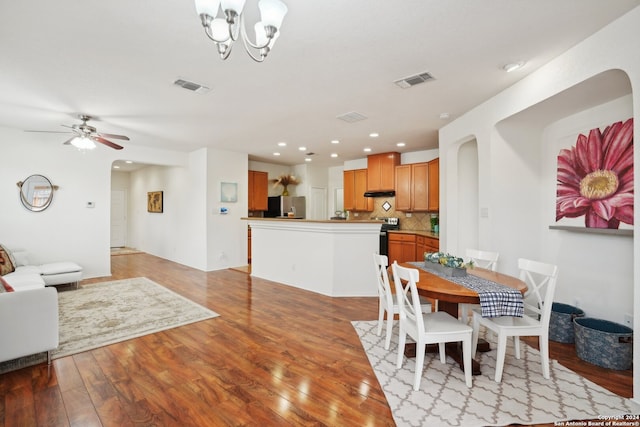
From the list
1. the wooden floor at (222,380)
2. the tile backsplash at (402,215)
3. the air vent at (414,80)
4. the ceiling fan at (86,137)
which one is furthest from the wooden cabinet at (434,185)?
the ceiling fan at (86,137)

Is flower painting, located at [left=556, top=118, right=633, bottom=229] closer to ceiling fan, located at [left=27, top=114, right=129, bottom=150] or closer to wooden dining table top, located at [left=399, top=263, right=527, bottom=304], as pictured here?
wooden dining table top, located at [left=399, top=263, right=527, bottom=304]

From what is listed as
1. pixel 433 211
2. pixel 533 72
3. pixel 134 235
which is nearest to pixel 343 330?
pixel 533 72

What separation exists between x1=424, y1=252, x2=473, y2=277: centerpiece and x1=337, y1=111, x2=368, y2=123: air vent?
2.24 m

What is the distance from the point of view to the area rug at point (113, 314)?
3.00 metres

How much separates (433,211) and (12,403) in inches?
244

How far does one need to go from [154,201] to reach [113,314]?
5354 mm

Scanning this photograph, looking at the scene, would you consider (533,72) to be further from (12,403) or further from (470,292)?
(12,403)

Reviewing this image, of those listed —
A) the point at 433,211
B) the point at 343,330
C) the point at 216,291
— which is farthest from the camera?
the point at 433,211

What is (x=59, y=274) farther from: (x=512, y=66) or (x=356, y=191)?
(x=512, y=66)

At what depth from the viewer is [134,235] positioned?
974 cm

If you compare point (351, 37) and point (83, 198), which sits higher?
point (351, 37)

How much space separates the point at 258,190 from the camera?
766 cm

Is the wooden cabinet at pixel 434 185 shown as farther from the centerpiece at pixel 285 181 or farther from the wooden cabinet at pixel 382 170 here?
the centerpiece at pixel 285 181

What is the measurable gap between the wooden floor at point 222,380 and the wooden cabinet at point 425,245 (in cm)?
233
